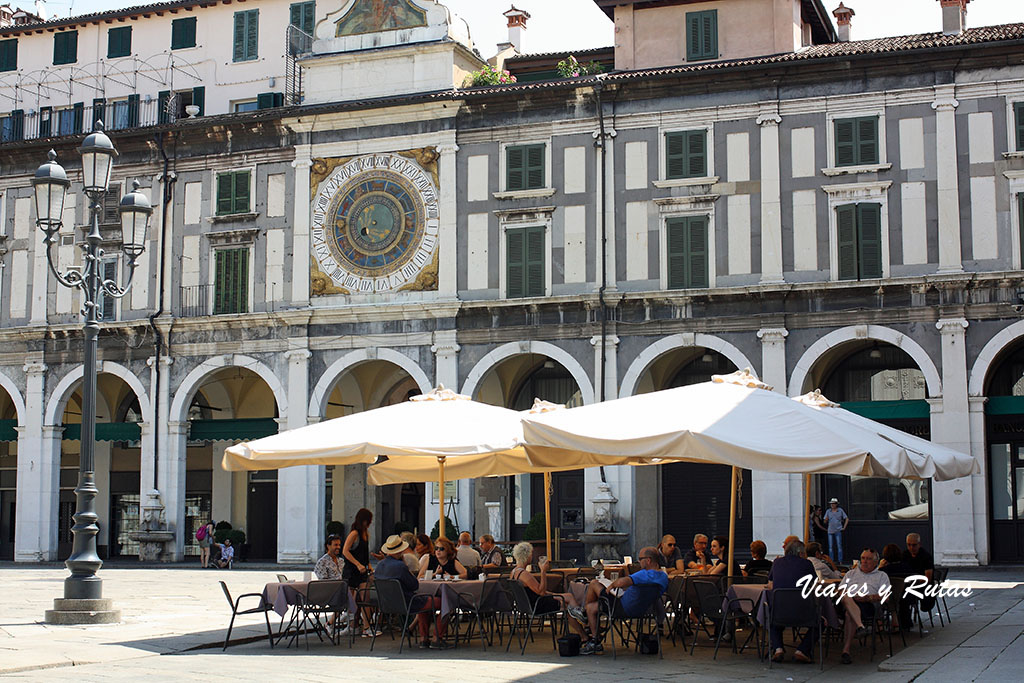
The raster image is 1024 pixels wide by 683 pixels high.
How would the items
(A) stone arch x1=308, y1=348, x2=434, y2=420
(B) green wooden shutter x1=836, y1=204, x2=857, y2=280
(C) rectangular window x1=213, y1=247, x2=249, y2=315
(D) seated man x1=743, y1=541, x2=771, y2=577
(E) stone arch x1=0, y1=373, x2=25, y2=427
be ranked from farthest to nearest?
(E) stone arch x1=0, y1=373, x2=25, y2=427 < (C) rectangular window x1=213, y1=247, x2=249, y2=315 < (A) stone arch x1=308, y1=348, x2=434, y2=420 < (B) green wooden shutter x1=836, y1=204, x2=857, y2=280 < (D) seated man x1=743, y1=541, x2=771, y2=577

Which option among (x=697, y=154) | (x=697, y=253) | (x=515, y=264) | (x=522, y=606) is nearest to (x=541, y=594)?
(x=522, y=606)

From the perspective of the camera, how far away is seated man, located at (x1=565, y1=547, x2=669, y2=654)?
1506cm

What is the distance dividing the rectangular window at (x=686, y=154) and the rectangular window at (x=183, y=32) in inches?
637

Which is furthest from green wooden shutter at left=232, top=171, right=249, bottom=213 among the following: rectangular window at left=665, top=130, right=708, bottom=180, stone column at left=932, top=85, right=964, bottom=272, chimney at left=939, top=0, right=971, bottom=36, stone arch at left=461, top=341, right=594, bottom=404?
chimney at left=939, top=0, right=971, bottom=36

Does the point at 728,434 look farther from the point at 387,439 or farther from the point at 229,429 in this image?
the point at 229,429

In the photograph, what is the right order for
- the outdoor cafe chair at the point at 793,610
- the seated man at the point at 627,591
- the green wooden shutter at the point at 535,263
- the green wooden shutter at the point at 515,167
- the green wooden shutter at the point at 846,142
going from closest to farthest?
1. the outdoor cafe chair at the point at 793,610
2. the seated man at the point at 627,591
3. the green wooden shutter at the point at 846,142
4. the green wooden shutter at the point at 535,263
5. the green wooden shutter at the point at 515,167

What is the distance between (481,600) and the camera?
52.4 feet

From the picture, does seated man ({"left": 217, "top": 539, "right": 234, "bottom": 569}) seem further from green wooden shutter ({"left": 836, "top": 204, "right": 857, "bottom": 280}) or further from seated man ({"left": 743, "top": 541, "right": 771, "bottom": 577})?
seated man ({"left": 743, "top": 541, "right": 771, "bottom": 577})

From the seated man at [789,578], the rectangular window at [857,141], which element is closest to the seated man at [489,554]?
the seated man at [789,578]

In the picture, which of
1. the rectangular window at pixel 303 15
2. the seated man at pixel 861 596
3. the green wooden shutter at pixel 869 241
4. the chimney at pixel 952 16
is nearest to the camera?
the seated man at pixel 861 596

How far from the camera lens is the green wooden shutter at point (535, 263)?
32.9 m

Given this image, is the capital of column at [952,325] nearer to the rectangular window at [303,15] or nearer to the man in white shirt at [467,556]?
the man in white shirt at [467,556]

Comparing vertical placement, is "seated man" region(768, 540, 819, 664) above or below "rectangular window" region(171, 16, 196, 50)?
below

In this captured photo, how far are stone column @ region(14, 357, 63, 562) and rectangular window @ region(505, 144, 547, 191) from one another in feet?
46.7
